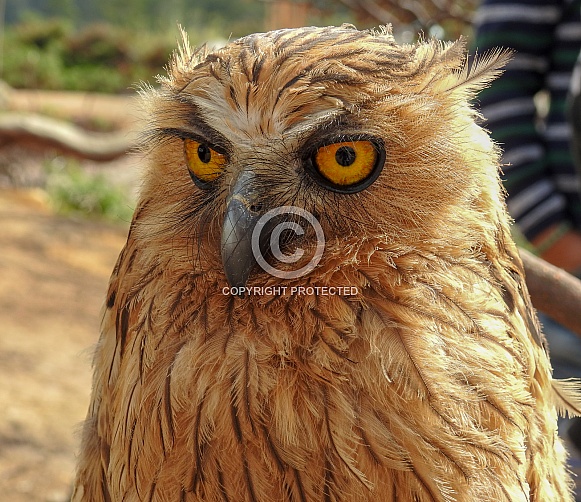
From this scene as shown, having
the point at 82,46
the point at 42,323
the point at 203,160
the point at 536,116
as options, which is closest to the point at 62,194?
the point at 42,323

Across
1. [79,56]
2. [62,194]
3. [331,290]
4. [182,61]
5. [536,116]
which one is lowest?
[331,290]

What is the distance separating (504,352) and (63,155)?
9.97 m

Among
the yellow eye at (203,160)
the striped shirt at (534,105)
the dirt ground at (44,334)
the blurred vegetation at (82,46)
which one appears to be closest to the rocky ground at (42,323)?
the dirt ground at (44,334)

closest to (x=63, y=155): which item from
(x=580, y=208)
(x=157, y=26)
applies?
(x=580, y=208)

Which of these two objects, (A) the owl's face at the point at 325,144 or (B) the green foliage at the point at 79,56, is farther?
(B) the green foliage at the point at 79,56

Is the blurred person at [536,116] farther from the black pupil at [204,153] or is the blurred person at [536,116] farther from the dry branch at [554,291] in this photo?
the black pupil at [204,153]

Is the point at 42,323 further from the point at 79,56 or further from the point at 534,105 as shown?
the point at 79,56

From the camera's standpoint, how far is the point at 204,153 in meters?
1.09

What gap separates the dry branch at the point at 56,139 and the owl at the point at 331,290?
27.5ft

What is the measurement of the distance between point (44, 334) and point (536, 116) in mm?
4567

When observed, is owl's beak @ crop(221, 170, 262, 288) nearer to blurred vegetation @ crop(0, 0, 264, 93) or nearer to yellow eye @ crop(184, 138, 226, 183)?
yellow eye @ crop(184, 138, 226, 183)

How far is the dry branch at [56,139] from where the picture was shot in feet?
30.9

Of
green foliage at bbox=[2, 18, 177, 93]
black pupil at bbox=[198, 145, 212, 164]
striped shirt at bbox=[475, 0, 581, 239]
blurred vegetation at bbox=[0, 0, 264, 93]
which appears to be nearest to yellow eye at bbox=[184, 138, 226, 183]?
black pupil at bbox=[198, 145, 212, 164]

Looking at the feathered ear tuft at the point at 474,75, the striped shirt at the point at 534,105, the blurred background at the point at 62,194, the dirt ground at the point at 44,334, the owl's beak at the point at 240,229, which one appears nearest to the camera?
the owl's beak at the point at 240,229
